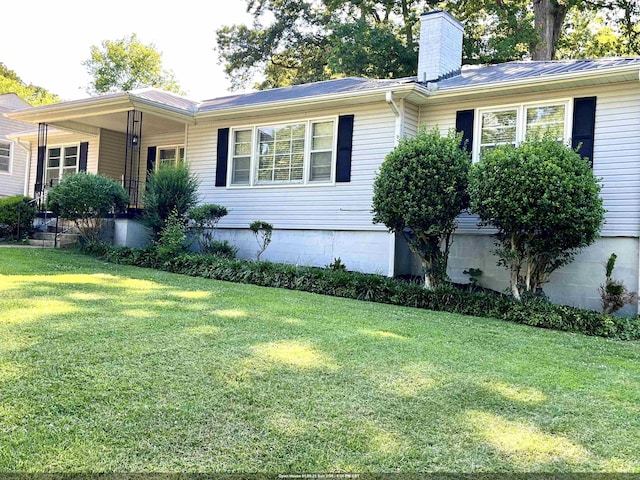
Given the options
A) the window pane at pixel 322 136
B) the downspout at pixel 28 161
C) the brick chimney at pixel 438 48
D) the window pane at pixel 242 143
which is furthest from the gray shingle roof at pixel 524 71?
the downspout at pixel 28 161

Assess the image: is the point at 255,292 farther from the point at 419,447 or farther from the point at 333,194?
the point at 419,447

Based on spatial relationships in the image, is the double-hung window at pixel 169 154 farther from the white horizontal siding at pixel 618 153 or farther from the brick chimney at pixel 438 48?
the white horizontal siding at pixel 618 153

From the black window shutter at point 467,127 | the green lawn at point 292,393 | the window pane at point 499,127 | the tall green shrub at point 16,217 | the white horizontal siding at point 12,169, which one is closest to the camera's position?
the green lawn at point 292,393

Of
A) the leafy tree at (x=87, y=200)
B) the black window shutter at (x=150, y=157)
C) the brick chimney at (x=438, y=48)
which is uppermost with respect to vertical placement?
the brick chimney at (x=438, y=48)

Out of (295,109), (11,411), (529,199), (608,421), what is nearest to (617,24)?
(295,109)

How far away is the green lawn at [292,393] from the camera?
2492 millimetres

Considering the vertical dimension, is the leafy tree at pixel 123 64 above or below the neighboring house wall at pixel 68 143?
above

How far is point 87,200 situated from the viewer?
410 inches

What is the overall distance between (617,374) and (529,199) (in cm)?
300

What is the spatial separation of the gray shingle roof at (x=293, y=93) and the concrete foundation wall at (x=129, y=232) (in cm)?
289

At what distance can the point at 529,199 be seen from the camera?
683 cm

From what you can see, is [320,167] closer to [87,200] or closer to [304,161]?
[304,161]

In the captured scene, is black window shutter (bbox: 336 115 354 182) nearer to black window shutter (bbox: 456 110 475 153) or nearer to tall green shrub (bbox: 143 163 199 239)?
black window shutter (bbox: 456 110 475 153)

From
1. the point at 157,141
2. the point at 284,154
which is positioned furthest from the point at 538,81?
the point at 157,141
